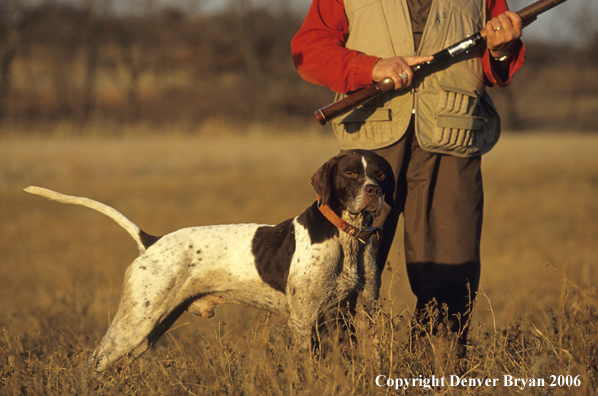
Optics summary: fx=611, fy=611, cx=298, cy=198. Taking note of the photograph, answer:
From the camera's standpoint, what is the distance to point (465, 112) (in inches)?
132

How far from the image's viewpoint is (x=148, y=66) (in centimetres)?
1725

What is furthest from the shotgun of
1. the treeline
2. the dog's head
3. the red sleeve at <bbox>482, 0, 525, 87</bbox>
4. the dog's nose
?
the treeline

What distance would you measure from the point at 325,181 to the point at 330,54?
0.70 meters

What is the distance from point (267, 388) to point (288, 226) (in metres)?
1.06

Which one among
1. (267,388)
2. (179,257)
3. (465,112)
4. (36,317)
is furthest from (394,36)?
(36,317)

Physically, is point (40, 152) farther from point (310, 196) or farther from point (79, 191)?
point (310, 196)

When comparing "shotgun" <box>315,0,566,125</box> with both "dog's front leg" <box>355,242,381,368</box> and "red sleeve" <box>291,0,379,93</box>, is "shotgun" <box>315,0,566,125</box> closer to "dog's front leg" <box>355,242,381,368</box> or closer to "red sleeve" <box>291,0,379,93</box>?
"red sleeve" <box>291,0,379,93</box>

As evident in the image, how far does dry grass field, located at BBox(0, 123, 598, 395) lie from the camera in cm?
289

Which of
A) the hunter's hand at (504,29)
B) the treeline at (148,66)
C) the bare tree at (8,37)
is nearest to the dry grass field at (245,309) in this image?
the hunter's hand at (504,29)

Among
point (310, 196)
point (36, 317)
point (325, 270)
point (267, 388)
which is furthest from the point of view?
point (310, 196)

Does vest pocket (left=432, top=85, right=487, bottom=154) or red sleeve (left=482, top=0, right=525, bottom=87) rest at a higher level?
red sleeve (left=482, top=0, right=525, bottom=87)

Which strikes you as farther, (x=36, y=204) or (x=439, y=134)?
(x=36, y=204)

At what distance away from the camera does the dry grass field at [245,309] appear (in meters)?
2.89

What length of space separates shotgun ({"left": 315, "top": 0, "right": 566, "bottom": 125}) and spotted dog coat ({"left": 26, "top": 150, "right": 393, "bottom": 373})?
0.27 meters
